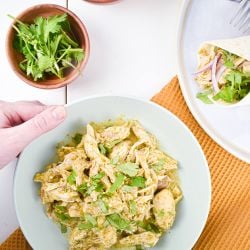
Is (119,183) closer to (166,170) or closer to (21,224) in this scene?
(166,170)

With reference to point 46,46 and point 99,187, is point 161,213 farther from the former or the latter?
point 46,46

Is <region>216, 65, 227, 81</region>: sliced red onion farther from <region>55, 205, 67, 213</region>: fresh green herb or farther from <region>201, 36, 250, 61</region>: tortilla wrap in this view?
<region>55, 205, 67, 213</region>: fresh green herb

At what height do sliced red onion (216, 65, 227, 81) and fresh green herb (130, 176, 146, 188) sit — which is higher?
sliced red onion (216, 65, 227, 81)

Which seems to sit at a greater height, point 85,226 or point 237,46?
point 237,46

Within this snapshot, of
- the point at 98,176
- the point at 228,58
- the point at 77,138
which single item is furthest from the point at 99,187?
the point at 228,58

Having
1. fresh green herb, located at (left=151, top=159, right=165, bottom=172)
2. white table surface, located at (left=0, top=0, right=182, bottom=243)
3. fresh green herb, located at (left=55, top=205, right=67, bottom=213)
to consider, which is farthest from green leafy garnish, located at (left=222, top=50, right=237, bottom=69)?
fresh green herb, located at (left=55, top=205, right=67, bottom=213)
